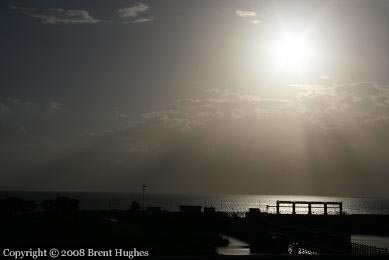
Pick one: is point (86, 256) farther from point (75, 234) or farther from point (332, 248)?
point (332, 248)

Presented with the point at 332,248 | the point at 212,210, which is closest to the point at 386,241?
the point at 212,210

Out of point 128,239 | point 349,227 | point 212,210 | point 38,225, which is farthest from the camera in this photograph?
point 349,227

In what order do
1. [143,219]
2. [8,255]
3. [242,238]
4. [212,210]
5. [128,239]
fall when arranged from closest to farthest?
[8,255], [128,239], [242,238], [143,219], [212,210]

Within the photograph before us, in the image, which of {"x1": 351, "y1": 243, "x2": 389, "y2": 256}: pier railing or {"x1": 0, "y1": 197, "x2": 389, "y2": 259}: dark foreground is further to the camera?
{"x1": 351, "y1": 243, "x2": 389, "y2": 256}: pier railing

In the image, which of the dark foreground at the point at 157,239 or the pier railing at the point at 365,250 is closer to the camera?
the dark foreground at the point at 157,239

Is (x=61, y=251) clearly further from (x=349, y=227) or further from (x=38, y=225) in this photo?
(x=349, y=227)

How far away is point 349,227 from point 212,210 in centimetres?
2927

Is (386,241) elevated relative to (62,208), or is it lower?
lower

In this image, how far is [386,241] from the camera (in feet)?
313

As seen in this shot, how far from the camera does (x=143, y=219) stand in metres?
95.1

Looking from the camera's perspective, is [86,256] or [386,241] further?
[386,241]

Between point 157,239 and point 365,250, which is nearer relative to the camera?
point 365,250

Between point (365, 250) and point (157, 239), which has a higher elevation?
point (157, 239)

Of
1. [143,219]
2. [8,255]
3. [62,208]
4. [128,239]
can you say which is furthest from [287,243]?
[143,219]
